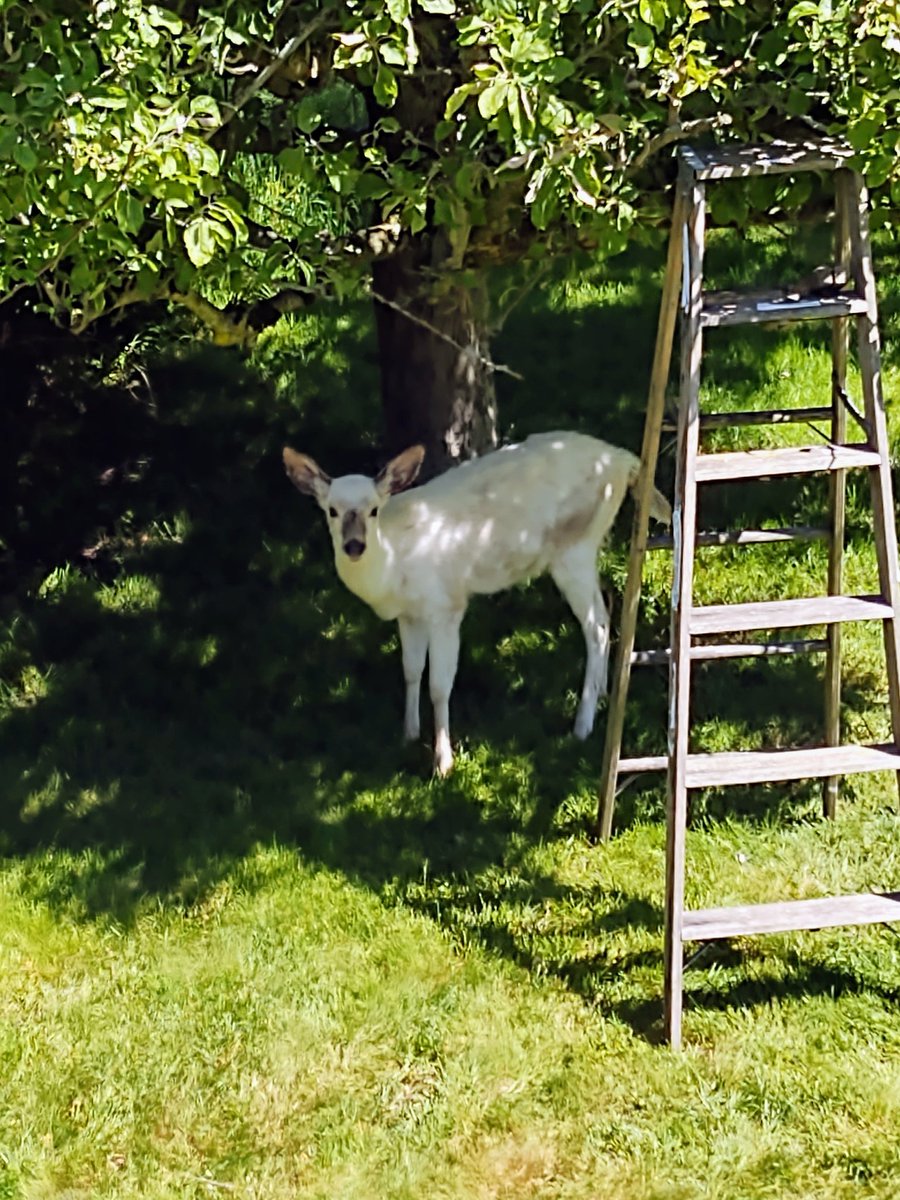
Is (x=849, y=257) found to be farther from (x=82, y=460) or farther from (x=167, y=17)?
(x=82, y=460)

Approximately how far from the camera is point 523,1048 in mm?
4816

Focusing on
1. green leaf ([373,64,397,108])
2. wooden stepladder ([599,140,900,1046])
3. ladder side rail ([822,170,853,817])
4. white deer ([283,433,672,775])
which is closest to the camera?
green leaf ([373,64,397,108])

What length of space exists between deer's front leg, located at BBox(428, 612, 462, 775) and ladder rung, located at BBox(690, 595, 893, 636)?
81.9 inches

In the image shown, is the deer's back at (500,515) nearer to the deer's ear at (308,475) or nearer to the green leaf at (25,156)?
the deer's ear at (308,475)

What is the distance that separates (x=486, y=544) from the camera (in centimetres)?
686

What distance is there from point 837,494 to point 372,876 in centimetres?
233

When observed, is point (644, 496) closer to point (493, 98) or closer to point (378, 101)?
point (378, 101)

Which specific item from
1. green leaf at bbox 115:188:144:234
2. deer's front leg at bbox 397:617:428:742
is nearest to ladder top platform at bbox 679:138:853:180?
green leaf at bbox 115:188:144:234

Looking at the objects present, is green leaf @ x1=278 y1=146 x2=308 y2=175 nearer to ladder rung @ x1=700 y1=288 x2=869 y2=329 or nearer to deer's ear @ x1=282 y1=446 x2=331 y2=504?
ladder rung @ x1=700 y1=288 x2=869 y2=329

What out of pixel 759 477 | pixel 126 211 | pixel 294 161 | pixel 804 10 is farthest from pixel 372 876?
pixel 804 10

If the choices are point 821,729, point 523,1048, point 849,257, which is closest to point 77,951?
point 523,1048

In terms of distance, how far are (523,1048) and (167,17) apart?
3334 mm

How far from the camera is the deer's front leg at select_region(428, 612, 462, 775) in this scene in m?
6.57

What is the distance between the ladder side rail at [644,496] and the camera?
478 centimetres
